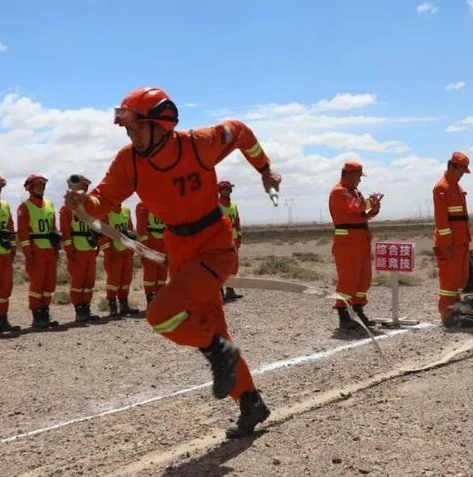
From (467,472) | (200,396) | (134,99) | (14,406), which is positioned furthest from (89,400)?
(467,472)

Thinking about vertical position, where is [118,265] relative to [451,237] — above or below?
below

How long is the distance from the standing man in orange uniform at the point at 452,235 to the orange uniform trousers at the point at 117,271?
20.4ft

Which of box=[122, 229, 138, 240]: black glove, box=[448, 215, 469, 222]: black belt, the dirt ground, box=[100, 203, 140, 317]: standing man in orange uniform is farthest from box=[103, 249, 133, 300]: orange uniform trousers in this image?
box=[448, 215, 469, 222]: black belt

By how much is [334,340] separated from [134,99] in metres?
5.66

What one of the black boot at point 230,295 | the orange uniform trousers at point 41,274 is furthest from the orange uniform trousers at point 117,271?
the black boot at point 230,295

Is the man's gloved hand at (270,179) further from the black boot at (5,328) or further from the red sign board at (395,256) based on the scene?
the black boot at (5,328)

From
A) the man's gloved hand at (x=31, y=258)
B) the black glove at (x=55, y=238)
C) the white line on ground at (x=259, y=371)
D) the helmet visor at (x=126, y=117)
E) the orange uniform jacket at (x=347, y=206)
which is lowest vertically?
the white line on ground at (x=259, y=371)

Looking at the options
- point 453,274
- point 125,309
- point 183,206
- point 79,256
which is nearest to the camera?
point 183,206

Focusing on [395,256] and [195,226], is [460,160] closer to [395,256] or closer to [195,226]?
[395,256]

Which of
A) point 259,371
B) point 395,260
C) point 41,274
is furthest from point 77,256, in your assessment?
point 259,371

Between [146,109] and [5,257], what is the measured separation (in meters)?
7.81

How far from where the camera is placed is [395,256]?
36.1 feet

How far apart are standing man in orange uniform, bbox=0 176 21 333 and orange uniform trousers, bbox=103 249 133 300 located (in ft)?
7.17

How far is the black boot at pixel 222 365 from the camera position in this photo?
16.0ft
